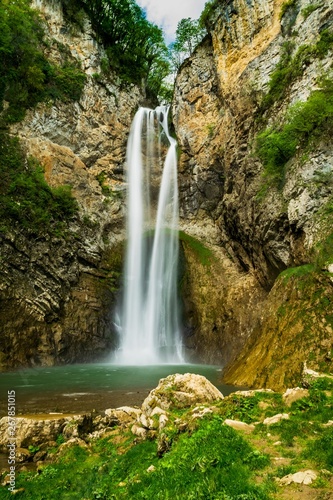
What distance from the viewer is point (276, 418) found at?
5.91m

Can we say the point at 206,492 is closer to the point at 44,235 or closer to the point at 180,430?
the point at 180,430

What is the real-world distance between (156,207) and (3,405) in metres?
25.0

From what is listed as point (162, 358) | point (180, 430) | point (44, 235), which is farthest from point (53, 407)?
point (44, 235)

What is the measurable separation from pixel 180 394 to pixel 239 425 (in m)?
2.61

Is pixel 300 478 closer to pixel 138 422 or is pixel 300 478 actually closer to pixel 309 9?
pixel 138 422

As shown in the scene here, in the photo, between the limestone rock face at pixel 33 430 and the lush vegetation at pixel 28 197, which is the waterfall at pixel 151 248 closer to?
the lush vegetation at pixel 28 197

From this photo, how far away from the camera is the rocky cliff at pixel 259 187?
13.2 meters

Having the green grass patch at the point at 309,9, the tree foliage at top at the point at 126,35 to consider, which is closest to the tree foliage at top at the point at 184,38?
the tree foliage at top at the point at 126,35

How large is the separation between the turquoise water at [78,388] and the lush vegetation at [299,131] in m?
12.5

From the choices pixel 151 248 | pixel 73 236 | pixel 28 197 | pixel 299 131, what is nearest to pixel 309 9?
pixel 299 131

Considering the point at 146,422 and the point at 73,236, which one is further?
the point at 73,236

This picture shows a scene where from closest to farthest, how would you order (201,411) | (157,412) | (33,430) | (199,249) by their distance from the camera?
1. (201,411)
2. (157,412)
3. (33,430)
4. (199,249)

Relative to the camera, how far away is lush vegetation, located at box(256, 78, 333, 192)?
→ 17.5m

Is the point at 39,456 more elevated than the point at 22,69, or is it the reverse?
the point at 22,69
